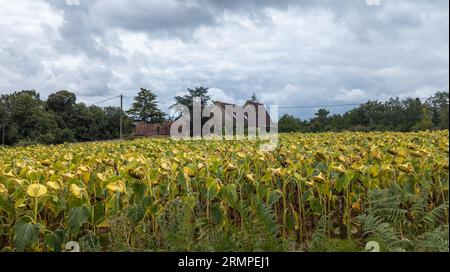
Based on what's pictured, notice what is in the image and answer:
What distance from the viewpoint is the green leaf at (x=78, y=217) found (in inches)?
96.8

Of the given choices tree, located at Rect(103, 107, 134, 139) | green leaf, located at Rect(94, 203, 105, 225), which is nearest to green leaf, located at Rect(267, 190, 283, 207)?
green leaf, located at Rect(94, 203, 105, 225)

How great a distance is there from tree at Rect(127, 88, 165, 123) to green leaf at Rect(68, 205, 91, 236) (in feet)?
74.4

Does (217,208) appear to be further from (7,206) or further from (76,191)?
(7,206)

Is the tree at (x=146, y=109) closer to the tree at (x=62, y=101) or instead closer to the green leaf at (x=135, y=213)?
the tree at (x=62, y=101)

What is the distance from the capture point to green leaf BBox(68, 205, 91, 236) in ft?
8.07

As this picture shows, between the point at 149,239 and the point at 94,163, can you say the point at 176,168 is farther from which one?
the point at 94,163

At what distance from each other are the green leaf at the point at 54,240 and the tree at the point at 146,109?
22637mm

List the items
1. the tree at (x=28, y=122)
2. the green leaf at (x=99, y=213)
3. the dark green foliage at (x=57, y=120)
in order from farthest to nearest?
1. the dark green foliage at (x=57, y=120)
2. the tree at (x=28, y=122)
3. the green leaf at (x=99, y=213)

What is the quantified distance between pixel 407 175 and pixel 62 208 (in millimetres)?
2115

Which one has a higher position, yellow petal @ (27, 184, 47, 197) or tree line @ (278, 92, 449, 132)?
tree line @ (278, 92, 449, 132)

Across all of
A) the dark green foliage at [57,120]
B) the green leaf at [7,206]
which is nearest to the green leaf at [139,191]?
the green leaf at [7,206]

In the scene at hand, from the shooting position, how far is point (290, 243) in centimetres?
261

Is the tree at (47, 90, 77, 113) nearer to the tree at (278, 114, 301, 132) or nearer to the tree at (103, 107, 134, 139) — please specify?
the tree at (103, 107, 134, 139)
